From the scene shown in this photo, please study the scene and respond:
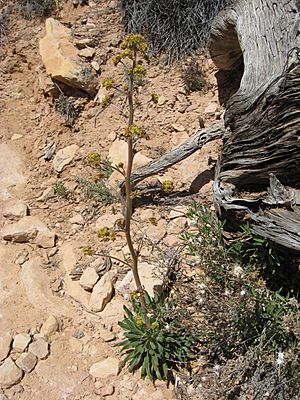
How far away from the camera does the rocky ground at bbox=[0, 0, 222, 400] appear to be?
3.72 metres

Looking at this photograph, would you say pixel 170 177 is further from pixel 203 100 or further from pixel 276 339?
pixel 276 339

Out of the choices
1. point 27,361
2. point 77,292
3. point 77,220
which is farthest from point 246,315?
point 77,220

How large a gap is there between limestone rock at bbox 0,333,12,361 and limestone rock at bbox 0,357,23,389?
0.06 m

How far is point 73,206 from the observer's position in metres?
4.74

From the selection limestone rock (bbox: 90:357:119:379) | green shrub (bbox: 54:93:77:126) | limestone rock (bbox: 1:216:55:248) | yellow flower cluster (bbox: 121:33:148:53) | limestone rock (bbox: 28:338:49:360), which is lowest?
limestone rock (bbox: 90:357:119:379)

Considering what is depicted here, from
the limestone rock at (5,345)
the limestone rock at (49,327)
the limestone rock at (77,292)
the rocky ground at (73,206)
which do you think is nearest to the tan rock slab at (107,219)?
the rocky ground at (73,206)

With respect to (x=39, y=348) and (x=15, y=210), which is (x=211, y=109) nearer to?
(x=15, y=210)

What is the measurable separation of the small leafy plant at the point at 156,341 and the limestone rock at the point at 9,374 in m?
0.72

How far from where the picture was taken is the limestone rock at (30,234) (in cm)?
447

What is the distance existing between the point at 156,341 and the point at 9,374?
1.00m

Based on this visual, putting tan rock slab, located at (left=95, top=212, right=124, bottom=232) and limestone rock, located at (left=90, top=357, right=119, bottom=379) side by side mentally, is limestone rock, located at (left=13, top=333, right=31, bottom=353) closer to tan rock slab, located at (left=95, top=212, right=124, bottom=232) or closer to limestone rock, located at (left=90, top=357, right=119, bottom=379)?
limestone rock, located at (left=90, top=357, right=119, bottom=379)

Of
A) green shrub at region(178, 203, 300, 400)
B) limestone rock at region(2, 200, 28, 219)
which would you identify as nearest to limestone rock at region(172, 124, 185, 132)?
green shrub at region(178, 203, 300, 400)

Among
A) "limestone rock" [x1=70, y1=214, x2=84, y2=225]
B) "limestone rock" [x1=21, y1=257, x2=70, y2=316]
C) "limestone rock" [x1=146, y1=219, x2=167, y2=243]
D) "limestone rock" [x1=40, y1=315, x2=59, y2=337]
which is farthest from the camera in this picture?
"limestone rock" [x1=70, y1=214, x2=84, y2=225]

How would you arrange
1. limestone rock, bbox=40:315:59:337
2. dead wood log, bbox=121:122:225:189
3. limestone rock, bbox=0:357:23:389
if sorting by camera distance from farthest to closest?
1. dead wood log, bbox=121:122:225:189
2. limestone rock, bbox=40:315:59:337
3. limestone rock, bbox=0:357:23:389
